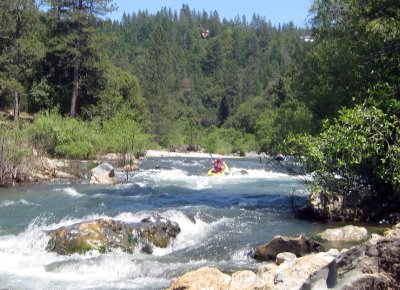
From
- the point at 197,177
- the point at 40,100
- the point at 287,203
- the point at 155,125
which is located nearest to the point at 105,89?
the point at 40,100

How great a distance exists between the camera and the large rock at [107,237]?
11.7 meters

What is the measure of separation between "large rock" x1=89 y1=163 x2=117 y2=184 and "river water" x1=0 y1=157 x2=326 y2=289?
44cm

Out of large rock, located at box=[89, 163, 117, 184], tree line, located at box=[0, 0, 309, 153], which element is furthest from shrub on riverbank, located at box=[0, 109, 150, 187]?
tree line, located at box=[0, 0, 309, 153]

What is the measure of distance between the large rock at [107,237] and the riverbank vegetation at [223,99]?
3903 mm

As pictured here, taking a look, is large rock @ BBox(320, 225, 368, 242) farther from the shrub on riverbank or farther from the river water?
the shrub on riverbank

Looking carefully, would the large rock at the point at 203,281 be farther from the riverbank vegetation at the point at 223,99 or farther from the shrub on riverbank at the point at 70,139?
the shrub on riverbank at the point at 70,139

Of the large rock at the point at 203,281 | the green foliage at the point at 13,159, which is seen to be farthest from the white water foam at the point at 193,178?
the large rock at the point at 203,281

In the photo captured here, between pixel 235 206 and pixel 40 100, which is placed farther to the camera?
pixel 40 100

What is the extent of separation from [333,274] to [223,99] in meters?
109

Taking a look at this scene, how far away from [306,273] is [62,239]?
6589 millimetres

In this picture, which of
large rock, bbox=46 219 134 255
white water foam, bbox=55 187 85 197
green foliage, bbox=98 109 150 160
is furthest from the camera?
green foliage, bbox=98 109 150 160

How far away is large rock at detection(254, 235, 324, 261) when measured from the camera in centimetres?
1069

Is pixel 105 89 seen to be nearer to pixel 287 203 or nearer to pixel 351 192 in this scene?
pixel 287 203

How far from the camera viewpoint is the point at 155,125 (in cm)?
6962
